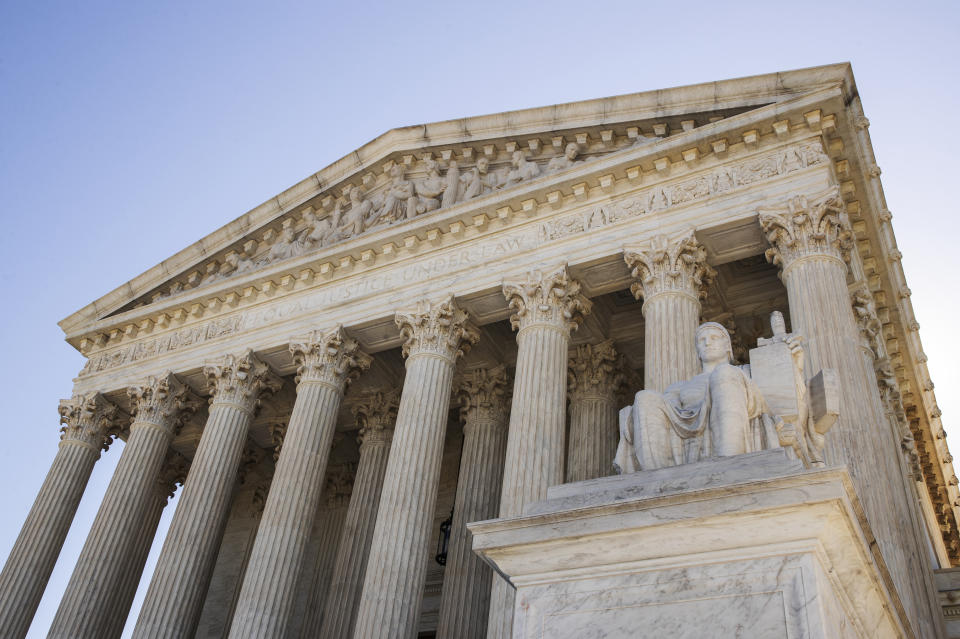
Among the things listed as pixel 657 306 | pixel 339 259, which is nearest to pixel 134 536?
pixel 339 259

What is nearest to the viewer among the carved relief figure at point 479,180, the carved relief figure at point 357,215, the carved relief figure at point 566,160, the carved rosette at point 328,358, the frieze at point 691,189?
the frieze at point 691,189

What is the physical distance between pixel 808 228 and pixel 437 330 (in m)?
8.00

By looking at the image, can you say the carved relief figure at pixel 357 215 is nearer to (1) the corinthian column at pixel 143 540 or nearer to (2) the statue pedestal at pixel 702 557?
(1) the corinthian column at pixel 143 540

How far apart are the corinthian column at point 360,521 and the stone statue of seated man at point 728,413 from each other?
15.5 meters

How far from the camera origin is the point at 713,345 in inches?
307

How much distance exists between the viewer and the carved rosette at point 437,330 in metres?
19.6

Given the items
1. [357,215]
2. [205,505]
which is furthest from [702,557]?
[357,215]

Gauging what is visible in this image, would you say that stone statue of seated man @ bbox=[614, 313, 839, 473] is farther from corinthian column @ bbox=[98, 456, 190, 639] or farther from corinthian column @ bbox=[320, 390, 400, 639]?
corinthian column @ bbox=[98, 456, 190, 639]

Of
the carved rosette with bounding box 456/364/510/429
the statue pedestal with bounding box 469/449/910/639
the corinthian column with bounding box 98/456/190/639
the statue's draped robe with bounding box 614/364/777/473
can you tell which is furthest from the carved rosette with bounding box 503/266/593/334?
the statue pedestal with bounding box 469/449/910/639

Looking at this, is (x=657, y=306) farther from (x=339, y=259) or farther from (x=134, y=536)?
(x=134, y=536)

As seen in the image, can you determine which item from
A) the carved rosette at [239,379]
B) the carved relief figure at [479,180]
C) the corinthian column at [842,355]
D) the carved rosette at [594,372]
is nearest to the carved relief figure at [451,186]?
the carved relief figure at [479,180]

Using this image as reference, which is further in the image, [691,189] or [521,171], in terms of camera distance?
[521,171]

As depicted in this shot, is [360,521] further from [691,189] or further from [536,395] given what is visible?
[691,189]

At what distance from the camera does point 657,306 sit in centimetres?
1681
